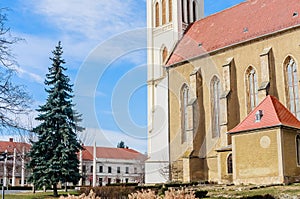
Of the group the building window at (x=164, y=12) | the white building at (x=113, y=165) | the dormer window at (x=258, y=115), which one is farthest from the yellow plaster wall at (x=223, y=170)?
the white building at (x=113, y=165)

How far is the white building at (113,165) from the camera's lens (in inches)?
2516

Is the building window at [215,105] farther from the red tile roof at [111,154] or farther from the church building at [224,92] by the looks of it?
the red tile roof at [111,154]

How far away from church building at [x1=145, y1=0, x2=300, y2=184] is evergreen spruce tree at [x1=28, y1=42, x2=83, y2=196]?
28.4 feet

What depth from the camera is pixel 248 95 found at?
27.8 meters

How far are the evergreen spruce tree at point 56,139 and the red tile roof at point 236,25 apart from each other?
10.6m

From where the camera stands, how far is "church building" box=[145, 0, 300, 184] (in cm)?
2298

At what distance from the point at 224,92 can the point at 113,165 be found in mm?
41670

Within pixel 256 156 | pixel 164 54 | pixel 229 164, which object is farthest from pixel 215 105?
pixel 164 54

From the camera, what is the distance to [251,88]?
27734mm

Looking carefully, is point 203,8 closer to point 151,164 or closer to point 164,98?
point 164,98

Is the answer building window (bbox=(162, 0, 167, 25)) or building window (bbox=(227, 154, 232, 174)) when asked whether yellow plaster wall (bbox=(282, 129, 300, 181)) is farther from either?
building window (bbox=(162, 0, 167, 25))

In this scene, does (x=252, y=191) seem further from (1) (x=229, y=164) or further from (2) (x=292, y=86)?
(2) (x=292, y=86)

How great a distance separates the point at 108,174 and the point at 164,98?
33.4 meters

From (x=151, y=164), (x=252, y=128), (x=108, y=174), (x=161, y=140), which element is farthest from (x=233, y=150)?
(x=108, y=174)
